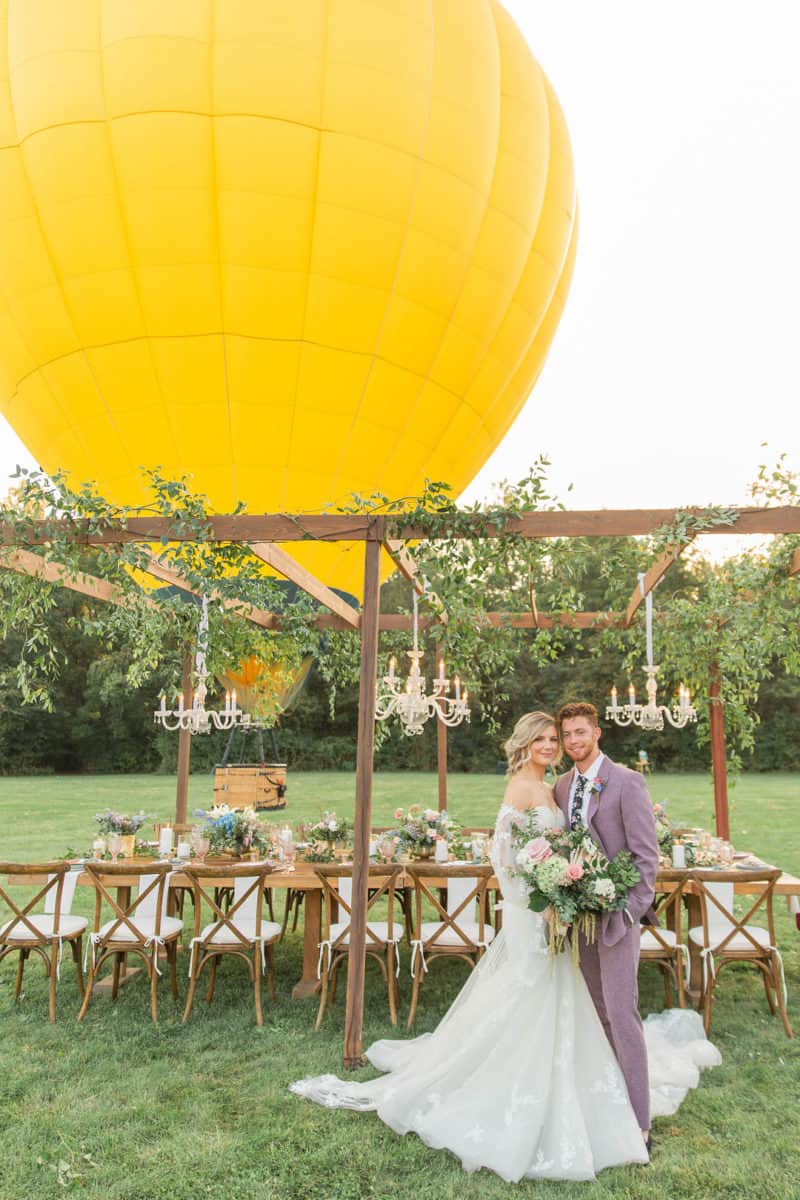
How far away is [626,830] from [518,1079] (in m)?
1.18

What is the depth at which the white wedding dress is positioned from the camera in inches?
142

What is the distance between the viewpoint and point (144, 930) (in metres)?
5.76

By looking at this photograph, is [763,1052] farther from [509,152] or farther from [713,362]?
[713,362]

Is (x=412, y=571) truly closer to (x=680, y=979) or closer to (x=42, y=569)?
(x=42, y=569)

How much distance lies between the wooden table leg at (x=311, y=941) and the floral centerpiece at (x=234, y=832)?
761mm

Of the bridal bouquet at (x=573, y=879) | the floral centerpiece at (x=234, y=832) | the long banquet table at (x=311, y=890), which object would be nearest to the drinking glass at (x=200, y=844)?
the floral centerpiece at (x=234, y=832)

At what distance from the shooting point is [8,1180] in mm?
3514

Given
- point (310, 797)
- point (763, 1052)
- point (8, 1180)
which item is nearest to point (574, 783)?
point (763, 1052)

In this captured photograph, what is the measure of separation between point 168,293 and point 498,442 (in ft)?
11.1

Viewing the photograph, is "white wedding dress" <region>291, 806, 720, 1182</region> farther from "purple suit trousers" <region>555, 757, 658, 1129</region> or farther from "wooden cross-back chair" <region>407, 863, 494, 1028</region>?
"wooden cross-back chair" <region>407, 863, 494, 1028</region>

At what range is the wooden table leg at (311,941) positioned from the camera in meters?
6.02

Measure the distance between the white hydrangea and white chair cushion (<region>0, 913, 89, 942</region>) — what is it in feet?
12.3

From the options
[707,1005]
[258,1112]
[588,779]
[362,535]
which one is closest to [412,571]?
[362,535]

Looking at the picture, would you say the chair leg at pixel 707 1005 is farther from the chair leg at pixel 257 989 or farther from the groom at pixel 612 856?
the chair leg at pixel 257 989
